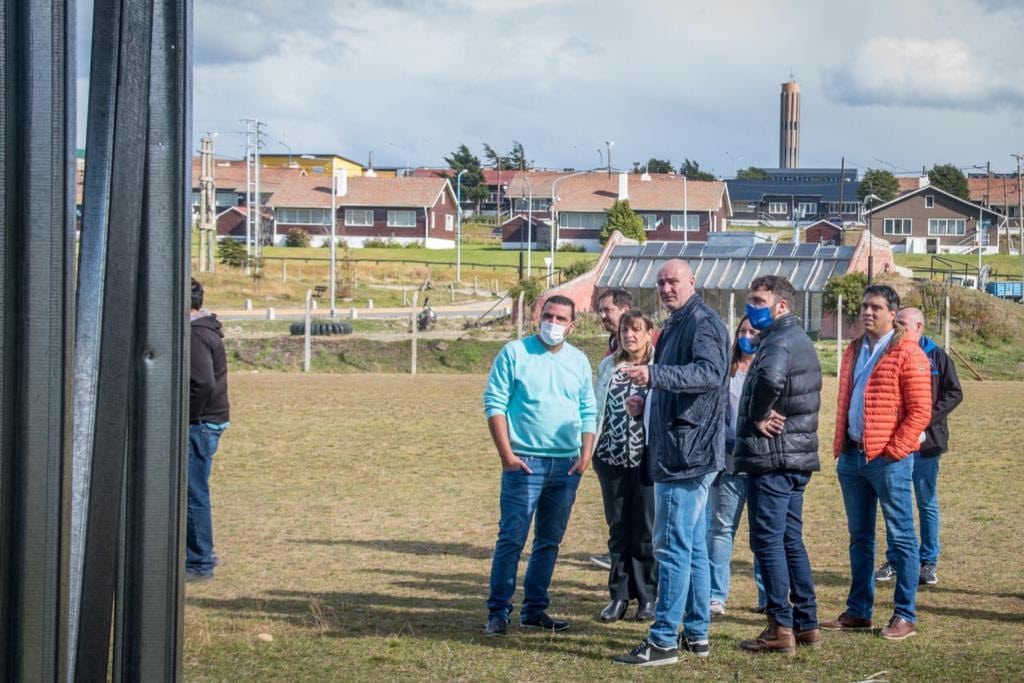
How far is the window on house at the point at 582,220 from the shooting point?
326ft

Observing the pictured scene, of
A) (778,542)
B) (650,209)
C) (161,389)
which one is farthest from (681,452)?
(650,209)

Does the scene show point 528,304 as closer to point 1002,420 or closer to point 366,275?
point 366,275

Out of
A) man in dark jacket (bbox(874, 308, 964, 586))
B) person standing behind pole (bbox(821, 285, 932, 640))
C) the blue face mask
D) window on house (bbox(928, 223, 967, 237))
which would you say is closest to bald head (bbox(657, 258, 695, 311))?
the blue face mask

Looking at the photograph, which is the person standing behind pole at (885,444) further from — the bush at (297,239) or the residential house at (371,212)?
the residential house at (371,212)

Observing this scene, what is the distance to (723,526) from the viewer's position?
7.75 meters

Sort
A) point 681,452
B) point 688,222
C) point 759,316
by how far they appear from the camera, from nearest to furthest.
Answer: point 681,452
point 759,316
point 688,222

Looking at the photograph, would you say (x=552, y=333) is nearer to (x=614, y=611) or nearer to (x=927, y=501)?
(x=614, y=611)

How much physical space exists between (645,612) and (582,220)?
93.6m

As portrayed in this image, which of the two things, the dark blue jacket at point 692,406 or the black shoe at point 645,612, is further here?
the black shoe at point 645,612

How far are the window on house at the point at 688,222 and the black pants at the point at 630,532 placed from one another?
3599 inches

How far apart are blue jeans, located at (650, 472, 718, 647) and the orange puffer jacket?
109 cm

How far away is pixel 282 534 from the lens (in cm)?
1068

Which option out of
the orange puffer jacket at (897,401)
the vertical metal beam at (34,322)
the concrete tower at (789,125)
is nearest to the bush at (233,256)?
the orange puffer jacket at (897,401)

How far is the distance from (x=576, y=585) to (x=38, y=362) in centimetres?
591
